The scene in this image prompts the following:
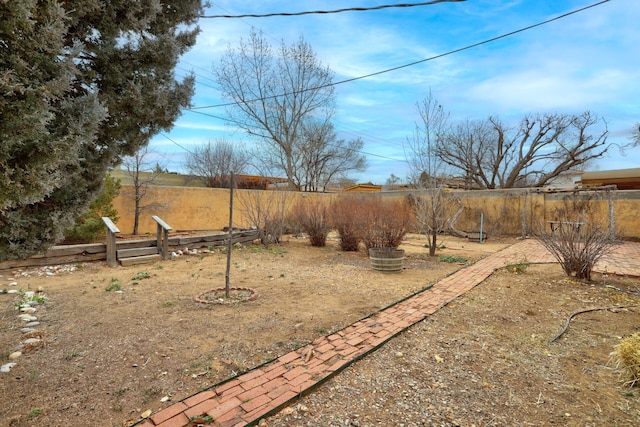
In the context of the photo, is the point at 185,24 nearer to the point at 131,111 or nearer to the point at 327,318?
the point at 131,111

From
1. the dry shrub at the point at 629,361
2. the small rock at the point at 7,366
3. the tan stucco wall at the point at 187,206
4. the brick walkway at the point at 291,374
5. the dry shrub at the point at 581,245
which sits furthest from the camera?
the tan stucco wall at the point at 187,206

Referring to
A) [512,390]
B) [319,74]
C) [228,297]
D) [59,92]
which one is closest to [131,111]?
[59,92]

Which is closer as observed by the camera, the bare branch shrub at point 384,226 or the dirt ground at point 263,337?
the dirt ground at point 263,337

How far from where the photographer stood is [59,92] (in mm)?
1686

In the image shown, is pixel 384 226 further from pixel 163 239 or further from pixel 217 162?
pixel 217 162

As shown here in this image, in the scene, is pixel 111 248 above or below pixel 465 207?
below

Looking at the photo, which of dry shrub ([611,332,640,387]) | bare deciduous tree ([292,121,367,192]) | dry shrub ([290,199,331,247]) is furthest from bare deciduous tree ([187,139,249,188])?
dry shrub ([611,332,640,387])

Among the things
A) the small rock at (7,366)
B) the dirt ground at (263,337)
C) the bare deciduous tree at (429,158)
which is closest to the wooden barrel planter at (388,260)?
the dirt ground at (263,337)

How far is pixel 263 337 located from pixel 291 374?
2.28ft

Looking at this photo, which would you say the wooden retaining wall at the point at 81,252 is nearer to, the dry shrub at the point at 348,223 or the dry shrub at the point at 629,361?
the dry shrub at the point at 348,223

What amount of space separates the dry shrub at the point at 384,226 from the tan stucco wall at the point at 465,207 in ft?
9.49

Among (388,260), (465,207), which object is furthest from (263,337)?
(465,207)

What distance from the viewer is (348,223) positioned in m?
8.15

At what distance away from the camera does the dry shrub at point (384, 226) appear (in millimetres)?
7133
